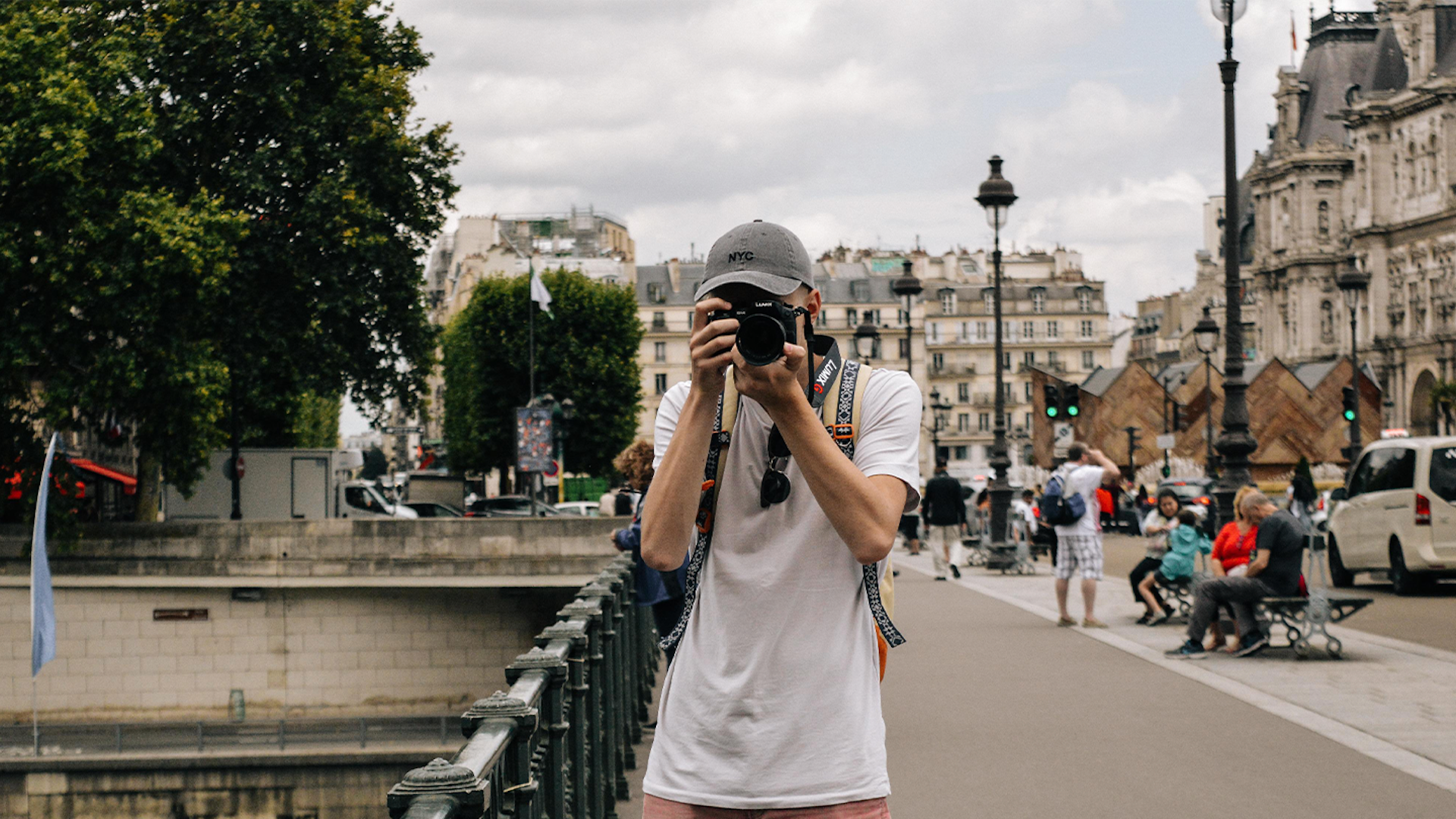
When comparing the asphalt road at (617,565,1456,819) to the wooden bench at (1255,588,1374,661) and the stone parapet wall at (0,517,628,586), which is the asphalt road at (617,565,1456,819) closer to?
the wooden bench at (1255,588,1374,661)

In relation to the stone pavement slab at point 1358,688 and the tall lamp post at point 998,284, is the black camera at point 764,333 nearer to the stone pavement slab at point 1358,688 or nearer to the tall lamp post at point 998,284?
the stone pavement slab at point 1358,688

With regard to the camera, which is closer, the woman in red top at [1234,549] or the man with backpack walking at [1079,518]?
the woman in red top at [1234,549]

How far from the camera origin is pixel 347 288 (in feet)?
114

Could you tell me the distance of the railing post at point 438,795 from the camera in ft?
8.64

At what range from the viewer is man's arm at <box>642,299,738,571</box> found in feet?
→ 8.75

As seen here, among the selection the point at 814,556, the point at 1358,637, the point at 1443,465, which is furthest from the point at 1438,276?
the point at 814,556

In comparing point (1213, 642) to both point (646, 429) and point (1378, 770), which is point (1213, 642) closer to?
→ point (1378, 770)

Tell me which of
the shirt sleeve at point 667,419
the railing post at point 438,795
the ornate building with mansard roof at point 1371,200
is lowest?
the railing post at point 438,795

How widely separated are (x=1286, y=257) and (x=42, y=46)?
79.1 m

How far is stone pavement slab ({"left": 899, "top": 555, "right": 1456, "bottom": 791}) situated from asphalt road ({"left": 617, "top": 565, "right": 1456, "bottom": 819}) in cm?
18

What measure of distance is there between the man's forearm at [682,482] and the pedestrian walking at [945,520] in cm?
2027

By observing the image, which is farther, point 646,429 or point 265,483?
point 646,429

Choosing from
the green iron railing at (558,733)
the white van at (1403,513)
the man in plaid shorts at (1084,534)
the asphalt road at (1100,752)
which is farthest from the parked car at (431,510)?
the green iron railing at (558,733)

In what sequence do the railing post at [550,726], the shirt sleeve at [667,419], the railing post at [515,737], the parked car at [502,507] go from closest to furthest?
the shirt sleeve at [667,419]
the railing post at [515,737]
the railing post at [550,726]
the parked car at [502,507]
